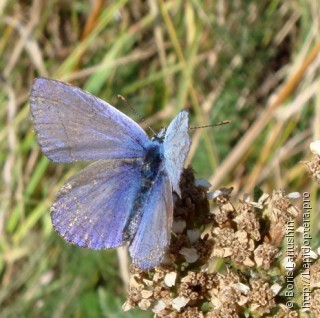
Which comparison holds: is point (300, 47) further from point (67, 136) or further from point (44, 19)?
point (67, 136)

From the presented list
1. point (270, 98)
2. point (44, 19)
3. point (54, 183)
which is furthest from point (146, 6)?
point (54, 183)

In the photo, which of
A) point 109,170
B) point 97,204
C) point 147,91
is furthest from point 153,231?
point 147,91

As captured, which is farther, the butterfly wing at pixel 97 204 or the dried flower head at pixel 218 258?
the dried flower head at pixel 218 258

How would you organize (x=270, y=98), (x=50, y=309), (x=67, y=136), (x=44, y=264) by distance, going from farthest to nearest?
1. (x=270, y=98)
2. (x=44, y=264)
3. (x=50, y=309)
4. (x=67, y=136)

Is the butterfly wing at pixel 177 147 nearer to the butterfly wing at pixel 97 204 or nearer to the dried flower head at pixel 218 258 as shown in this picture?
the butterfly wing at pixel 97 204

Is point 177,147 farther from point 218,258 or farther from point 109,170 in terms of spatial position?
point 218,258

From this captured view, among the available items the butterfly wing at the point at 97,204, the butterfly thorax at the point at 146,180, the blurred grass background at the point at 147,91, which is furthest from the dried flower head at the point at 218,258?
the blurred grass background at the point at 147,91

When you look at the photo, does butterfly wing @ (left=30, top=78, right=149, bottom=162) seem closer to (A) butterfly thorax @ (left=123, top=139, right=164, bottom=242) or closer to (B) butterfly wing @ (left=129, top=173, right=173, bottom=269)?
(A) butterfly thorax @ (left=123, top=139, right=164, bottom=242)
